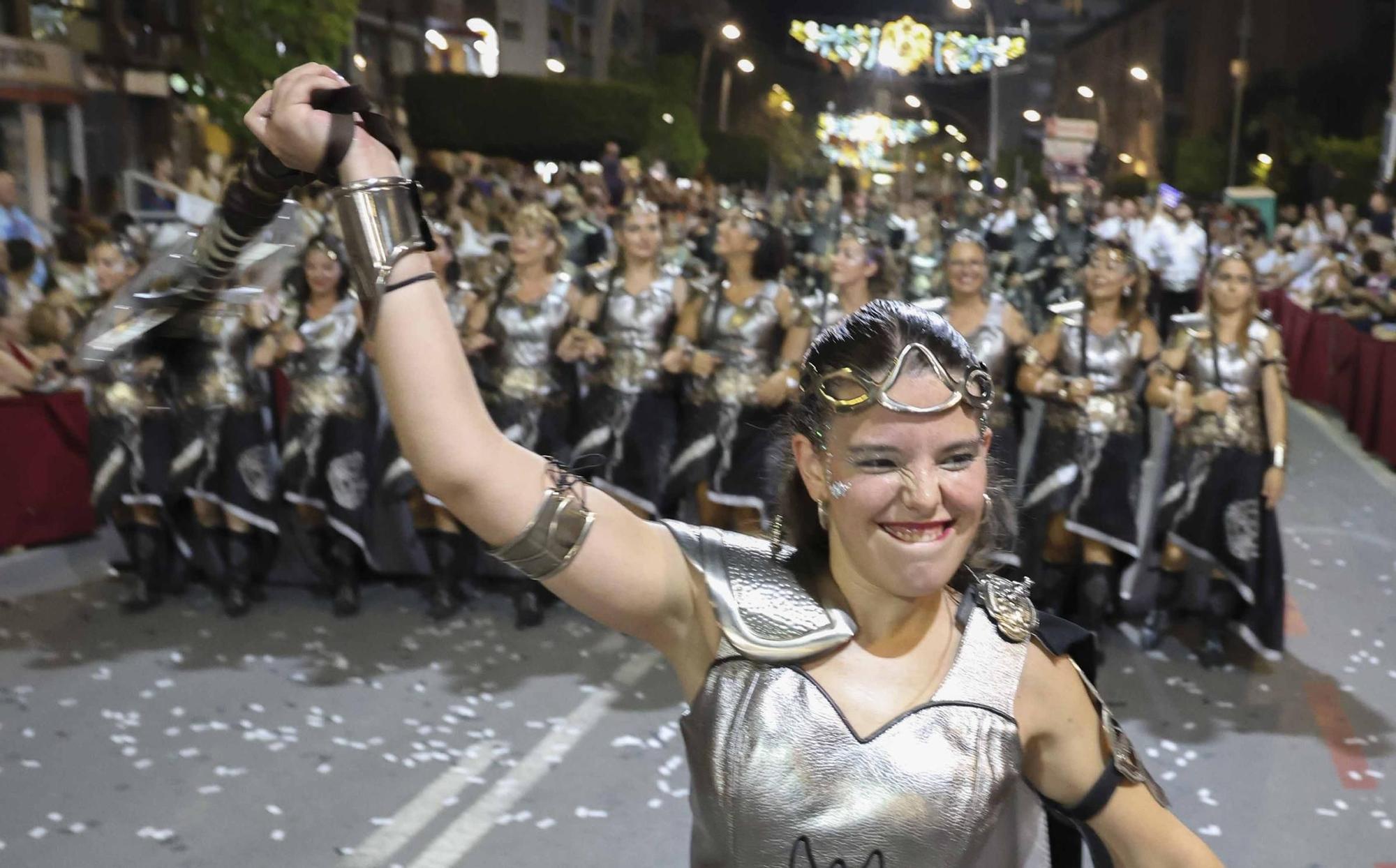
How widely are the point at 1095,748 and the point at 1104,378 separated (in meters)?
4.46

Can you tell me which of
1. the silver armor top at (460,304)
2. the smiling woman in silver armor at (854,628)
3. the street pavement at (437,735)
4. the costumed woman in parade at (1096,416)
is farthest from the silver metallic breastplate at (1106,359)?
the smiling woman in silver armor at (854,628)

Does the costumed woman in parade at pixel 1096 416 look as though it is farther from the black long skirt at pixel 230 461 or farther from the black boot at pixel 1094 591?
the black long skirt at pixel 230 461

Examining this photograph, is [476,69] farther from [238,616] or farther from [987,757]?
[987,757]

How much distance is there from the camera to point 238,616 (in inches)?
262

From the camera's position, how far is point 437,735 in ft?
16.9

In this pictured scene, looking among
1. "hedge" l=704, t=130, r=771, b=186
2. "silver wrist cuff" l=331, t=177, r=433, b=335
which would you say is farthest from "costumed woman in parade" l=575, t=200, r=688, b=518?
"hedge" l=704, t=130, r=771, b=186

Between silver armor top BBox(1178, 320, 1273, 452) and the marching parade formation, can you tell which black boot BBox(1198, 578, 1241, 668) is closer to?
the marching parade formation

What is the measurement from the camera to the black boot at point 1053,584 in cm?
628

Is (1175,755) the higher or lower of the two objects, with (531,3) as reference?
lower

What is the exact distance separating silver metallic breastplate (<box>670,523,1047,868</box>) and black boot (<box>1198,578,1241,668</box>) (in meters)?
4.59

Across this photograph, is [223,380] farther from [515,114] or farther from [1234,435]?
[515,114]

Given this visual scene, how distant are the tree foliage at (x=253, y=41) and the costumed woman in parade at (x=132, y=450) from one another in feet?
19.7

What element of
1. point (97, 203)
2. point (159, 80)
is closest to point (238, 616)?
point (97, 203)

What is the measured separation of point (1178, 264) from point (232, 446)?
11.7 metres
